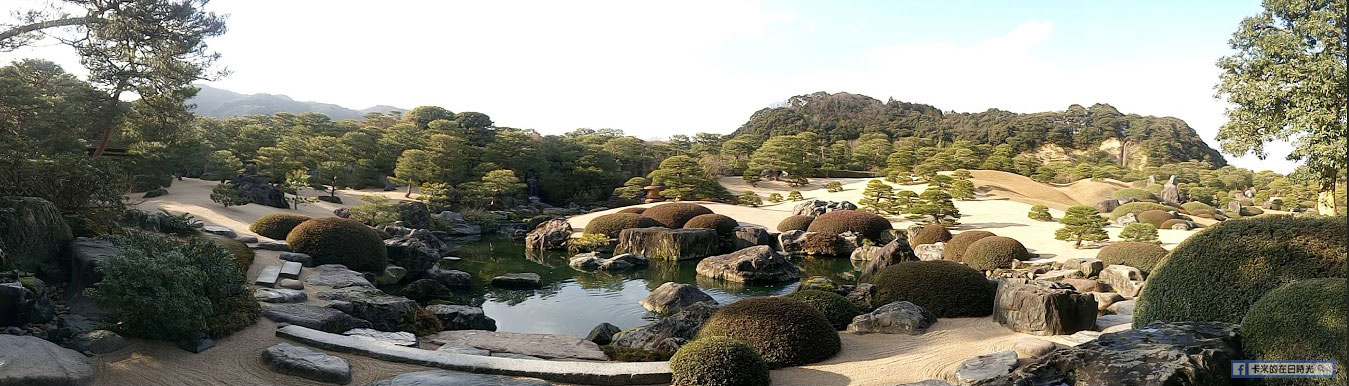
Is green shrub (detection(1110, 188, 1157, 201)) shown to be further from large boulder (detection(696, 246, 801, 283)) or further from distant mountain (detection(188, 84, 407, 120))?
distant mountain (detection(188, 84, 407, 120))

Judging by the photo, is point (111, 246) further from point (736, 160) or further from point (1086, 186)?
point (1086, 186)

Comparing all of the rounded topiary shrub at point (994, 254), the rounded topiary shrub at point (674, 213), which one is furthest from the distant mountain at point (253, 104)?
the rounded topiary shrub at point (994, 254)

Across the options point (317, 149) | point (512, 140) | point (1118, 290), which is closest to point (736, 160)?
point (512, 140)

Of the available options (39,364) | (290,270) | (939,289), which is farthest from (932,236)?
(39,364)

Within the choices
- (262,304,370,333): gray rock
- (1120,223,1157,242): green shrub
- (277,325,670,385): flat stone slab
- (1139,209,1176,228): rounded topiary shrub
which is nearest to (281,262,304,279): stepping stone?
(262,304,370,333): gray rock

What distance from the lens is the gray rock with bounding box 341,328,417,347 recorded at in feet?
24.9

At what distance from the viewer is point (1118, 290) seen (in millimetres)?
11992

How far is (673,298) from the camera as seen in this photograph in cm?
1155

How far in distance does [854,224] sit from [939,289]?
456 inches

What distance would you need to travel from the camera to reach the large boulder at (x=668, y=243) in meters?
18.5

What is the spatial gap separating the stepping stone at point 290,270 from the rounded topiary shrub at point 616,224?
10544mm

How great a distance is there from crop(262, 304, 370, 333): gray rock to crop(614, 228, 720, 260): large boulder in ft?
35.1

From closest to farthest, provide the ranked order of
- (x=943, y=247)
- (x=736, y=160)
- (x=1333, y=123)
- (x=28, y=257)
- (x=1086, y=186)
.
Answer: (x=28, y=257)
(x=1333, y=123)
(x=943, y=247)
(x=1086, y=186)
(x=736, y=160)

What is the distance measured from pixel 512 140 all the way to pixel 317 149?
30.2 ft
